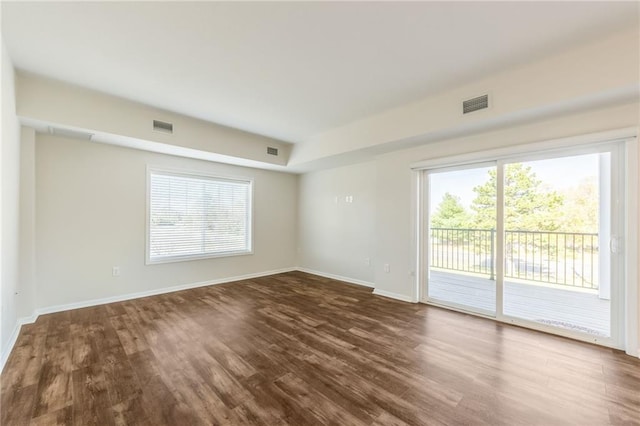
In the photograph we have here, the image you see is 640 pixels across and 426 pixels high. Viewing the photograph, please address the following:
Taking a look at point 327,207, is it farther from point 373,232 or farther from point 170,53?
point 170,53

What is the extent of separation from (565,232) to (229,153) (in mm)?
4801

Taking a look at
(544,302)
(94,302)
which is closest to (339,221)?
(544,302)

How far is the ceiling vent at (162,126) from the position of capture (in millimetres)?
3699

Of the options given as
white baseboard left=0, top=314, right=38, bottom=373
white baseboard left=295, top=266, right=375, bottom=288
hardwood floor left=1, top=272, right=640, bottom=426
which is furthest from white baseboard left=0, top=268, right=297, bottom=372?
white baseboard left=295, top=266, right=375, bottom=288

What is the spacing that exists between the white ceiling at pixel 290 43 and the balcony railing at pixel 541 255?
6.42 ft

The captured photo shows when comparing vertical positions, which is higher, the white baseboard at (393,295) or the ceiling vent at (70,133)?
the ceiling vent at (70,133)

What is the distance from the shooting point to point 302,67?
2602 mm

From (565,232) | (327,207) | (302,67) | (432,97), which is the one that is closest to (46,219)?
(302,67)

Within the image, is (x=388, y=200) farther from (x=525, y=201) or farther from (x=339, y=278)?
(x=339, y=278)

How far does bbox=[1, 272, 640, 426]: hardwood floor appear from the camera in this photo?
1.67 m

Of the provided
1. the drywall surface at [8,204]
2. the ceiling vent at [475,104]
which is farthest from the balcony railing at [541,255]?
the drywall surface at [8,204]

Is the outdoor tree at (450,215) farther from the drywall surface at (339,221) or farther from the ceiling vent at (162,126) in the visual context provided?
the ceiling vent at (162,126)

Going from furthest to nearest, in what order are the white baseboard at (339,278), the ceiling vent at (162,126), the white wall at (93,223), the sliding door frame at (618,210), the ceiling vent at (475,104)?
the white baseboard at (339,278) < the ceiling vent at (162,126) < the white wall at (93,223) < the ceiling vent at (475,104) < the sliding door frame at (618,210)

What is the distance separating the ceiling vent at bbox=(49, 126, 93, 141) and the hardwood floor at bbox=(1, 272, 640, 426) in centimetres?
237
